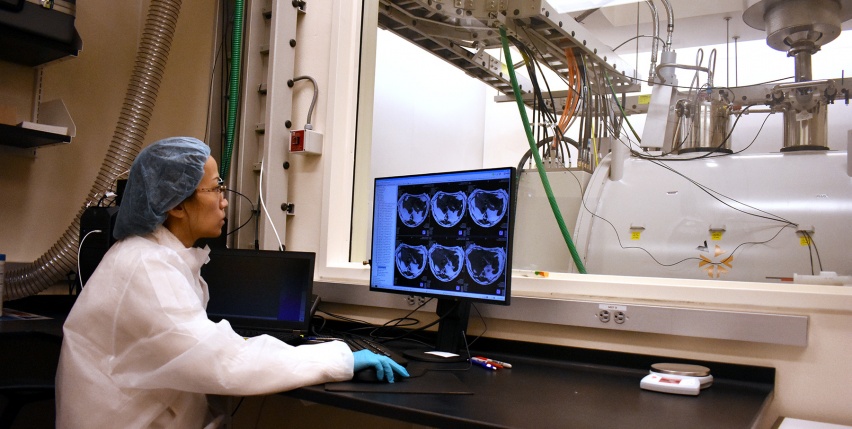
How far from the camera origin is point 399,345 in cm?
187

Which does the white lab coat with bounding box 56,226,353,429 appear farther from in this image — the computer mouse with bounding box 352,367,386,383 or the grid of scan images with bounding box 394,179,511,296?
the grid of scan images with bounding box 394,179,511,296

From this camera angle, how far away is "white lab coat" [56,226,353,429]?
4.13 feet

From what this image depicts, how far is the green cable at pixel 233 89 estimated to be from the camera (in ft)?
8.22

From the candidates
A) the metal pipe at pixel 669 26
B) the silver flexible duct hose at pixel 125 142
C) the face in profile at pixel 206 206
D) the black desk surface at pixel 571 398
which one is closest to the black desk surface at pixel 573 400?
the black desk surface at pixel 571 398

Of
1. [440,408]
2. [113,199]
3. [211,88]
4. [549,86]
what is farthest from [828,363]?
[211,88]

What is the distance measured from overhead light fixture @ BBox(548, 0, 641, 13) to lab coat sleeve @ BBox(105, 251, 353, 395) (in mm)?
1546

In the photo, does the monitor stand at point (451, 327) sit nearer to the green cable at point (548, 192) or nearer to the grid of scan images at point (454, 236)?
the grid of scan images at point (454, 236)

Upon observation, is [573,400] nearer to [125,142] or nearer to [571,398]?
[571,398]

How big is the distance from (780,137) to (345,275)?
1.81m

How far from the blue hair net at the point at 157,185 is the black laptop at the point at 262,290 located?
0.52m

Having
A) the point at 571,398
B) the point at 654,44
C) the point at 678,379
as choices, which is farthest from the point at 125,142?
the point at 654,44

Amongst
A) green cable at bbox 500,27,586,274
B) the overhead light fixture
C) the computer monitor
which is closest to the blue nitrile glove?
the computer monitor

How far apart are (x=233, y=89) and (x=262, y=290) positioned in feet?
3.15

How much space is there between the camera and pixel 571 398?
129 cm
